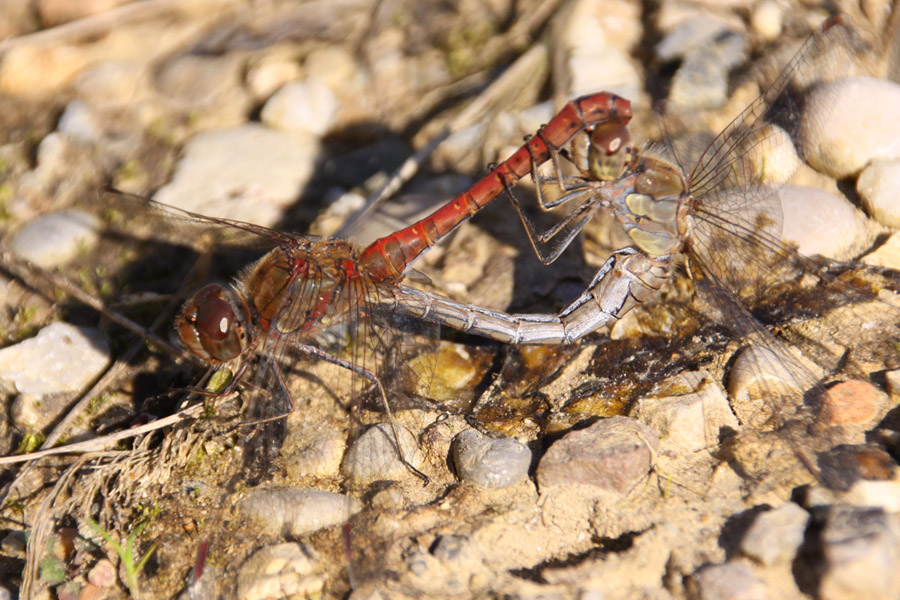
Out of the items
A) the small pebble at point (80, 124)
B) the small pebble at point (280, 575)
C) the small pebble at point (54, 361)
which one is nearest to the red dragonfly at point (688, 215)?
the small pebble at point (280, 575)

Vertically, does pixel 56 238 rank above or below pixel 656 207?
below

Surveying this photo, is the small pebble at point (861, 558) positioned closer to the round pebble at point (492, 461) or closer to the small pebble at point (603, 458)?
the small pebble at point (603, 458)

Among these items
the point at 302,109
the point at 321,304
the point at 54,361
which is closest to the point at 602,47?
the point at 302,109

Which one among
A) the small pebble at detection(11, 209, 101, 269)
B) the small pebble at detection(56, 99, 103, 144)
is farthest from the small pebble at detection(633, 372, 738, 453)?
the small pebble at detection(56, 99, 103, 144)

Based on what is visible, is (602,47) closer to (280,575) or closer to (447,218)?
(447,218)

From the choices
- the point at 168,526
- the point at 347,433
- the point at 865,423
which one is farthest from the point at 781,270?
the point at 168,526
